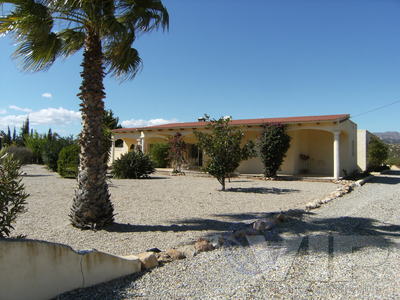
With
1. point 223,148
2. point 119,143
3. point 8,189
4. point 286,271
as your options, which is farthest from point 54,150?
point 286,271

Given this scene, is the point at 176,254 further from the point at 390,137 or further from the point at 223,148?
the point at 390,137

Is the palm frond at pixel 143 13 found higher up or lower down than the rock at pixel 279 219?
higher up

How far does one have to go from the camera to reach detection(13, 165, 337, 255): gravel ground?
5.46m

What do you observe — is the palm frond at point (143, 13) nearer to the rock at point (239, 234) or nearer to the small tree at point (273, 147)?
the rock at point (239, 234)

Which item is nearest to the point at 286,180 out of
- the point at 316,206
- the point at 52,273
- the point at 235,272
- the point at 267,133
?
the point at 267,133

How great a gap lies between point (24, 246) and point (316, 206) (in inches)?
296

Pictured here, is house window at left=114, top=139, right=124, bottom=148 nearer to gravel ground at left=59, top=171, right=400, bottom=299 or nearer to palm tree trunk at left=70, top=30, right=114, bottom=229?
palm tree trunk at left=70, top=30, right=114, bottom=229

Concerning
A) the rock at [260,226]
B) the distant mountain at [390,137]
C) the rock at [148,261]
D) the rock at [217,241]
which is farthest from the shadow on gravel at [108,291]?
the distant mountain at [390,137]

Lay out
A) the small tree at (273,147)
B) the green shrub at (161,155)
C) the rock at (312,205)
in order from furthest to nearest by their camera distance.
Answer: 1. the green shrub at (161,155)
2. the small tree at (273,147)
3. the rock at (312,205)

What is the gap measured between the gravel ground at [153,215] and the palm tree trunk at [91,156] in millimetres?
321

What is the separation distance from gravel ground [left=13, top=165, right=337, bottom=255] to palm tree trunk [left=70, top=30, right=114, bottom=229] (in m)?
0.32

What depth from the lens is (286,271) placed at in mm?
4020

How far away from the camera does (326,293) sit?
3375 millimetres

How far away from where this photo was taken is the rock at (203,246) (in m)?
4.75
